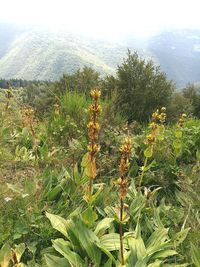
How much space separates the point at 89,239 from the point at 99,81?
7.18m

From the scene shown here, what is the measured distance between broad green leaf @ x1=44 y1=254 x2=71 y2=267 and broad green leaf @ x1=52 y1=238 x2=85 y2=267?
5 cm

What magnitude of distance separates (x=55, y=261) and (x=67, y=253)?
0.37ft

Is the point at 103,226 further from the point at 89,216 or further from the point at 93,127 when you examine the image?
the point at 93,127

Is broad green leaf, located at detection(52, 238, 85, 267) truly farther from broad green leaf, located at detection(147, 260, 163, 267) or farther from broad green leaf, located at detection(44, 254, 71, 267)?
broad green leaf, located at detection(147, 260, 163, 267)

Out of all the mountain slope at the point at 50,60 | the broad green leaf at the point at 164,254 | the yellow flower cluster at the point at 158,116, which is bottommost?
the mountain slope at the point at 50,60

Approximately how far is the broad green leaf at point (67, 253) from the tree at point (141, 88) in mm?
5487

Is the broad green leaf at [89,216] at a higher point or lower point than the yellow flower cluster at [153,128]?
lower

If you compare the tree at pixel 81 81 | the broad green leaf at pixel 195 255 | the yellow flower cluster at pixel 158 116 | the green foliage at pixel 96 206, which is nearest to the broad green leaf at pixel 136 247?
the green foliage at pixel 96 206

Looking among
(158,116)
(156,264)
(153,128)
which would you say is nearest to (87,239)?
(156,264)

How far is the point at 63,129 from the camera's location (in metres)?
6.54

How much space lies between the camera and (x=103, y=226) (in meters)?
3.75

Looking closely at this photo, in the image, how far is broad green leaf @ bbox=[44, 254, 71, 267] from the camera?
3.35 m

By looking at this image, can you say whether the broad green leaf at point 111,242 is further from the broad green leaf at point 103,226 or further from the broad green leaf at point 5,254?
the broad green leaf at point 5,254

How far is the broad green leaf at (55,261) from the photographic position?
3352 mm
